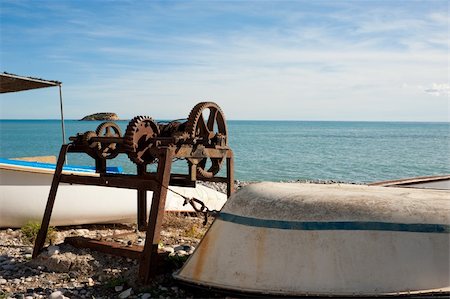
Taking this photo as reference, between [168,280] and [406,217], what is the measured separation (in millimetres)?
2725

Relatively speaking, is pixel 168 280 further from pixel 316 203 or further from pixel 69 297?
pixel 316 203

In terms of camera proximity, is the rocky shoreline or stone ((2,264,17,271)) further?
stone ((2,264,17,271))

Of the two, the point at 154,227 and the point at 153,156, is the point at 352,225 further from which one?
the point at 153,156

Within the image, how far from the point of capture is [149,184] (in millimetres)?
5938

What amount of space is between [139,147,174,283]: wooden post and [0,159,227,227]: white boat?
4.31 meters

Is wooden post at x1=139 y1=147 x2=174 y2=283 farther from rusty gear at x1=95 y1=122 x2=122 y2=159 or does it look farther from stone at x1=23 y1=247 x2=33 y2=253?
stone at x1=23 y1=247 x2=33 y2=253

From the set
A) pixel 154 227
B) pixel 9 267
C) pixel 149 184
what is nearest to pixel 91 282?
pixel 154 227

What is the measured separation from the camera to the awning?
964 cm

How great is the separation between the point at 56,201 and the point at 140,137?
418 centimetres

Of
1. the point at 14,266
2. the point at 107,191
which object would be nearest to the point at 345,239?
the point at 14,266

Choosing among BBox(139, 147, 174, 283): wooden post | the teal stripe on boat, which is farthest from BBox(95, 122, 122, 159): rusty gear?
the teal stripe on boat

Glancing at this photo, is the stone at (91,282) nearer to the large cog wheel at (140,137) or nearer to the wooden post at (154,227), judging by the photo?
the wooden post at (154,227)

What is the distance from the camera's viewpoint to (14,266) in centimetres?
680

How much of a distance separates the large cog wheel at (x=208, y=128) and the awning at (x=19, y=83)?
4502mm
